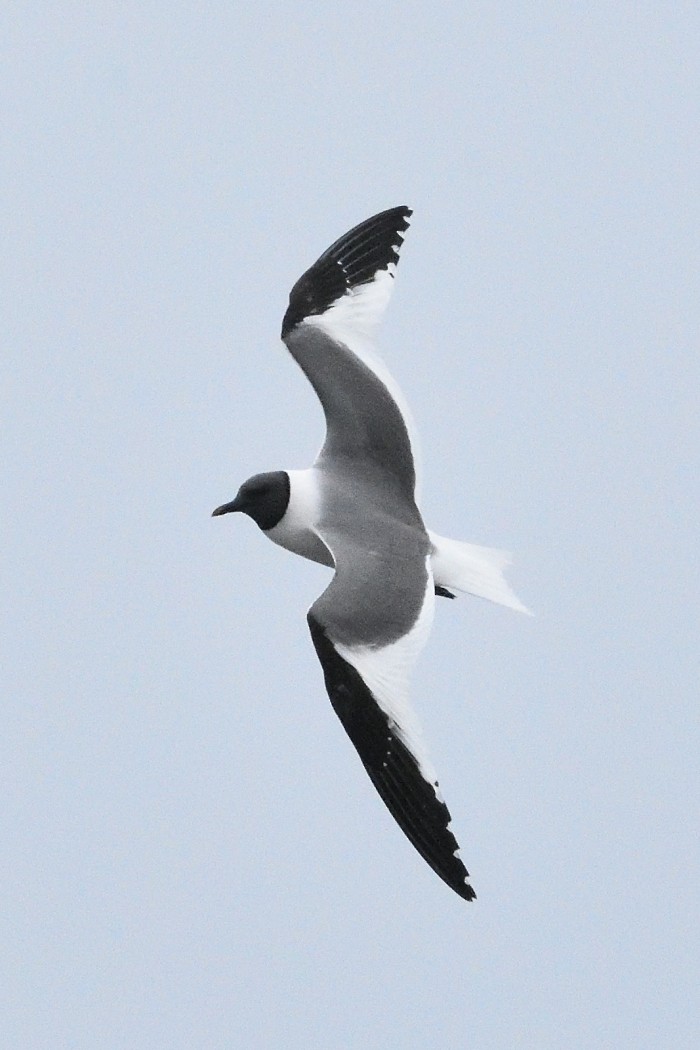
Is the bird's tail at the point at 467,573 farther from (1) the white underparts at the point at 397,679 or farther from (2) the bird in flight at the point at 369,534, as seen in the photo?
(1) the white underparts at the point at 397,679

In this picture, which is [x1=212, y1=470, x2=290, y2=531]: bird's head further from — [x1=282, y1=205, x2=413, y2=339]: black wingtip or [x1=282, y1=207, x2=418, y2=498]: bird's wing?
[x1=282, y1=205, x2=413, y2=339]: black wingtip

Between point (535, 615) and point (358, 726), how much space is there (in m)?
1.00

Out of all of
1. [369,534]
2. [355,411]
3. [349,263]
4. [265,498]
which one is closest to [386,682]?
[369,534]

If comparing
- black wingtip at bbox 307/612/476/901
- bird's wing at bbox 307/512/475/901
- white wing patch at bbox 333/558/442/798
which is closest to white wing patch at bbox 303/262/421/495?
bird's wing at bbox 307/512/475/901

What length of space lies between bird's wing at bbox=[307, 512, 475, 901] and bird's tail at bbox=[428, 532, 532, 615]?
0.39 m

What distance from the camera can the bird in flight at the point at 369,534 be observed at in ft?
22.7

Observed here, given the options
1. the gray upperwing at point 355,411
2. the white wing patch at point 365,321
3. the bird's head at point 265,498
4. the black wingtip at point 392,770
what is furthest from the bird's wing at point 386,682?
the white wing patch at point 365,321

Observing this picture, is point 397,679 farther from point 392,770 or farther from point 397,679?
point 392,770

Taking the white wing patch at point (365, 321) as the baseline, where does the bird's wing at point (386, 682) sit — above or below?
below

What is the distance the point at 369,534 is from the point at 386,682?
0.79 metres

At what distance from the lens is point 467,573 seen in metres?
7.86

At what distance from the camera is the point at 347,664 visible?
7.02m

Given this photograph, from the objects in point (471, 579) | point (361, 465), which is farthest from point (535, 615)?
point (361, 465)

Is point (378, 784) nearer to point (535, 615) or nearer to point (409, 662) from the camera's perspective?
point (409, 662)
